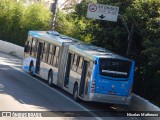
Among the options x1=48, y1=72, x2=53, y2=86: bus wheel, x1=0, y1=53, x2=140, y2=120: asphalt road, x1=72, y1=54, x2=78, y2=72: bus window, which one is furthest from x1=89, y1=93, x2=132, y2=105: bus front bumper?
x1=48, y1=72, x2=53, y2=86: bus wheel

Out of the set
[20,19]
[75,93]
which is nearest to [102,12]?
[75,93]

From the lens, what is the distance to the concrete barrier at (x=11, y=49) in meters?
45.0

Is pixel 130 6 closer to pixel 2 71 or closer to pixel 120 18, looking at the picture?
pixel 120 18

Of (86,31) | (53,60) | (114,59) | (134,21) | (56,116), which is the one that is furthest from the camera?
(86,31)

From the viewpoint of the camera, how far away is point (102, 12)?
27859mm

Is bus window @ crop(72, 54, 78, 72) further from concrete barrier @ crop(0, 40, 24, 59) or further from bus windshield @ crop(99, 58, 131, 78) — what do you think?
concrete barrier @ crop(0, 40, 24, 59)

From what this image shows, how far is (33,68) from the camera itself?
104ft

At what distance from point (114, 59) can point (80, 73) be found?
1984 millimetres

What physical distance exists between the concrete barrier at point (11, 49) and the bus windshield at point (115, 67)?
2304cm

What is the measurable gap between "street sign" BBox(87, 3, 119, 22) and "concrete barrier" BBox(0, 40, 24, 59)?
17501 millimetres

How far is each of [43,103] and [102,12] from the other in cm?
823

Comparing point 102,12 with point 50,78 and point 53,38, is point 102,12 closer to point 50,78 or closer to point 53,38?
point 53,38

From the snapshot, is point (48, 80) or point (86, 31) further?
point (86, 31)

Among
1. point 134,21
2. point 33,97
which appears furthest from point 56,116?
point 134,21
